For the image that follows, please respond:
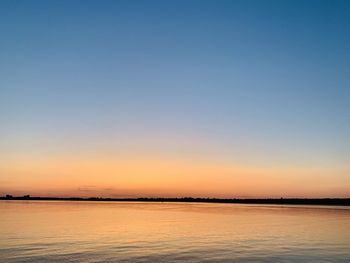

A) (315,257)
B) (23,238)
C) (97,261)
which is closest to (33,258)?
(97,261)

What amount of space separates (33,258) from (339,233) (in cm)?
3570

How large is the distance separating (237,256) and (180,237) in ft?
45.4

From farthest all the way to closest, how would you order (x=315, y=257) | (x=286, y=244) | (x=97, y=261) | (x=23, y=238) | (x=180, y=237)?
(x=180, y=237) → (x=23, y=238) → (x=286, y=244) → (x=315, y=257) → (x=97, y=261)

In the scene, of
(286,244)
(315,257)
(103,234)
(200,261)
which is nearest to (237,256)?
(200,261)

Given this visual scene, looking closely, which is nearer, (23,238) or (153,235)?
(23,238)

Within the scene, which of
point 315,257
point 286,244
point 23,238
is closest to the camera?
point 315,257

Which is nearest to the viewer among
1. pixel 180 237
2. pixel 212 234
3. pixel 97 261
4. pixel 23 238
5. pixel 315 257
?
pixel 97 261

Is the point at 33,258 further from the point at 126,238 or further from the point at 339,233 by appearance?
the point at 339,233

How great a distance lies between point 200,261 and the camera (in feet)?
93.2

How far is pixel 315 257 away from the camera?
1197 inches

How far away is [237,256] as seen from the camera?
30.6 metres

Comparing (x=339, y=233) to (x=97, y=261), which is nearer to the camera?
(x=97, y=261)

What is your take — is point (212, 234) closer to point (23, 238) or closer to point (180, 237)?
point (180, 237)

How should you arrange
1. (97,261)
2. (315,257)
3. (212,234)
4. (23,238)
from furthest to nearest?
(212,234) < (23,238) < (315,257) < (97,261)
